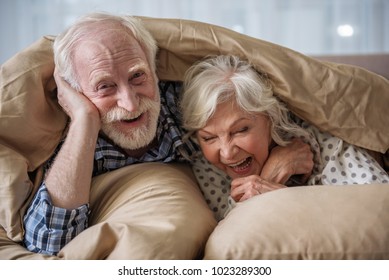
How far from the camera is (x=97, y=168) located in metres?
1.55

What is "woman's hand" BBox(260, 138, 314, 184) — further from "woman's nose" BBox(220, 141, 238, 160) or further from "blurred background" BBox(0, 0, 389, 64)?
"blurred background" BBox(0, 0, 389, 64)

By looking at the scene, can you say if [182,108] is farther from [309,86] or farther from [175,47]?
[309,86]

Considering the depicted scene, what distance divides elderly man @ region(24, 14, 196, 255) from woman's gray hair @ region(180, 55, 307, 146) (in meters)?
0.09

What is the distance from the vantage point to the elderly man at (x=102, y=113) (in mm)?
1366

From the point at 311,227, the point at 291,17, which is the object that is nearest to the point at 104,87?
the point at 311,227

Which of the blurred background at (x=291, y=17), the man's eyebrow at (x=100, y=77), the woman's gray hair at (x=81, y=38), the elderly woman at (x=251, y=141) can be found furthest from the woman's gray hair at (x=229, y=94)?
the blurred background at (x=291, y=17)

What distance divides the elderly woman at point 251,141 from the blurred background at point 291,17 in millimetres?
1624

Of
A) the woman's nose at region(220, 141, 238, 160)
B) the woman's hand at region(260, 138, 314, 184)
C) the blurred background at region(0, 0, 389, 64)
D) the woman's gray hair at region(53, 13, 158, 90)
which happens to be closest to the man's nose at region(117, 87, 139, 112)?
the woman's gray hair at region(53, 13, 158, 90)

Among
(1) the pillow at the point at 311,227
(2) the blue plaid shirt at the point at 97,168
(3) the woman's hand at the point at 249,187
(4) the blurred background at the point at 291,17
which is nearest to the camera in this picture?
(1) the pillow at the point at 311,227

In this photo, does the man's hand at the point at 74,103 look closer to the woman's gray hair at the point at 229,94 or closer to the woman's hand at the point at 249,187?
the woman's gray hair at the point at 229,94

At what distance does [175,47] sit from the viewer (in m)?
1.58
